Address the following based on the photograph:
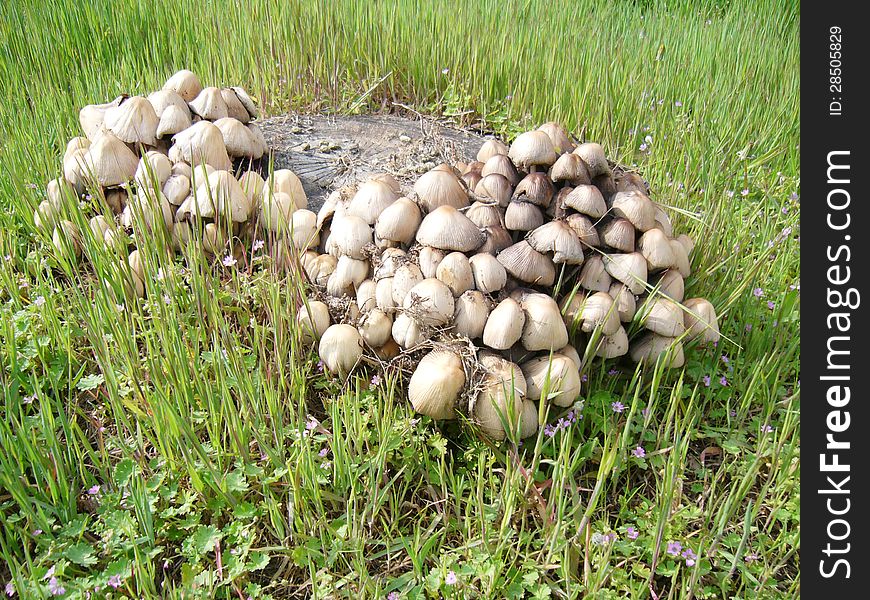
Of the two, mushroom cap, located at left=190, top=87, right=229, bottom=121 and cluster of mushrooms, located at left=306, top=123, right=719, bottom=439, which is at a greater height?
mushroom cap, located at left=190, top=87, right=229, bottom=121

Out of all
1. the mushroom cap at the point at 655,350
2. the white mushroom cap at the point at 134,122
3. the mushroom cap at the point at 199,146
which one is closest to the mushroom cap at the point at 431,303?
the mushroom cap at the point at 655,350

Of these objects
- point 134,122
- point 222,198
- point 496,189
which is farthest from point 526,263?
point 134,122

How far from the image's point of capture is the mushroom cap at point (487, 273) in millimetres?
1896

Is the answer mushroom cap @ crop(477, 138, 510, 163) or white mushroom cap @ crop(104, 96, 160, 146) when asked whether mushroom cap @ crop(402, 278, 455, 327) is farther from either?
white mushroom cap @ crop(104, 96, 160, 146)

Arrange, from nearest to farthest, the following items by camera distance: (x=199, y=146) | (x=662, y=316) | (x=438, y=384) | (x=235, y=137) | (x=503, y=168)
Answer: (x=438, y=384) → (x=662, y=316) → (x=503, y=168) → (x=199, y=146) → (x=235, y=137)

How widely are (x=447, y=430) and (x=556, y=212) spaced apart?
756mm

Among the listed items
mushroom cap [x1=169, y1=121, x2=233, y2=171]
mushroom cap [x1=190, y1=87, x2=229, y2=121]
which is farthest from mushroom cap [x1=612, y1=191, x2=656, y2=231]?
mushroom cap [x1=190, y1=87, x2=229, y2=121]

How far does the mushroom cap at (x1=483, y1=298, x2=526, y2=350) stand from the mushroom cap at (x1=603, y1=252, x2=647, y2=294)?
0.37 meters

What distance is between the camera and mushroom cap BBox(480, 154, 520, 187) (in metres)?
2.12

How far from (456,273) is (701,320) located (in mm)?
777

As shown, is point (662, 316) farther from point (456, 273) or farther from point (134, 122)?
point (134, 122)

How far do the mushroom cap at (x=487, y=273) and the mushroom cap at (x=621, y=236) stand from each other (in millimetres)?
367

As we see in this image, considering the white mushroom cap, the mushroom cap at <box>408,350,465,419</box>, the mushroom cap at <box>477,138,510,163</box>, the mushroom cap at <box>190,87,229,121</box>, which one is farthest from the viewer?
the mushroom cap at <box>190,87,229,121</box>

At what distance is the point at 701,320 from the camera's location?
6.64 feet
